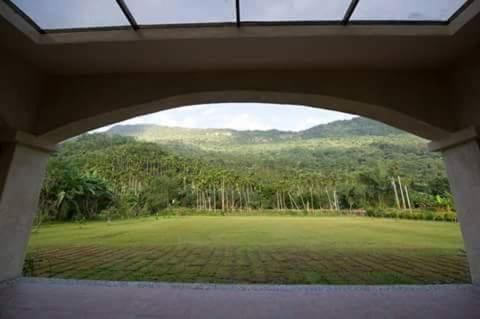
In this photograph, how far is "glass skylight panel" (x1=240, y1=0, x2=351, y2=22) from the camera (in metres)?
2.12

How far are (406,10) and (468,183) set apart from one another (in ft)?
6.77

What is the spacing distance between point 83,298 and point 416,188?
2121 centimetres

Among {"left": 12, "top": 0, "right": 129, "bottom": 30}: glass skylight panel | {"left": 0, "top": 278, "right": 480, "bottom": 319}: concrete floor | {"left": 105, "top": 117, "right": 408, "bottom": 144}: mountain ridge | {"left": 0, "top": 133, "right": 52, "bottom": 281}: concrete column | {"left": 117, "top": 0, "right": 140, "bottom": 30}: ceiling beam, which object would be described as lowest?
{"left": 0, "top": 278, "right": 480, "bottom": 319}: concrete floor

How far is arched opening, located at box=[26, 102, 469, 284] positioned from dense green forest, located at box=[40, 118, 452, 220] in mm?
119

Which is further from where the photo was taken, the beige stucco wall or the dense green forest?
the dense green forest

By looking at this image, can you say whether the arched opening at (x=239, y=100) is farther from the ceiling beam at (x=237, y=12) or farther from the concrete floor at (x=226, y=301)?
the concrete floor at (x=226, y=301)

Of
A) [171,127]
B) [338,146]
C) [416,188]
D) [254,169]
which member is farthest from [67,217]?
[171,127]

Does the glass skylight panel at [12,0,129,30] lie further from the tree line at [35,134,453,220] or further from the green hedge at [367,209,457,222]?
the green hedge at [367,209,457,222]

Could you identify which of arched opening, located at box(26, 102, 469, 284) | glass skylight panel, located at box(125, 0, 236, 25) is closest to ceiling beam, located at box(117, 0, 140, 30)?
glass skylight panel, located at box(125, 0, 236, 25)

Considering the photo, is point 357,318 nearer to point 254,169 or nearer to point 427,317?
point 427,317

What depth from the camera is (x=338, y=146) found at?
32594mm

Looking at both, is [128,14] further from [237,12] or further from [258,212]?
[258,212]

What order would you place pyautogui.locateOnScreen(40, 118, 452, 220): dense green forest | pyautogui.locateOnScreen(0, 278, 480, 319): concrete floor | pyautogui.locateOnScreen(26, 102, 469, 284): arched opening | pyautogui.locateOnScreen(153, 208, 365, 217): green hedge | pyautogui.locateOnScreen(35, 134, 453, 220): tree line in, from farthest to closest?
1. pyautogui.locateOnScreen(153, 208, 365, 217): green hedge
2. pyautogui.locateOnScreen(40, 118, 452, 220): dense green forest
3. pyautogui.locateOnScreen(35, 134, 453, 220): tree line
4. pyautogui.locateOnScreen(26, 102, 469, 284): arched opening
5. pyautogui.locateOnScreen(0, 278, 480, 319): concrete floor

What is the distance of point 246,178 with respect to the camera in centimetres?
2666
